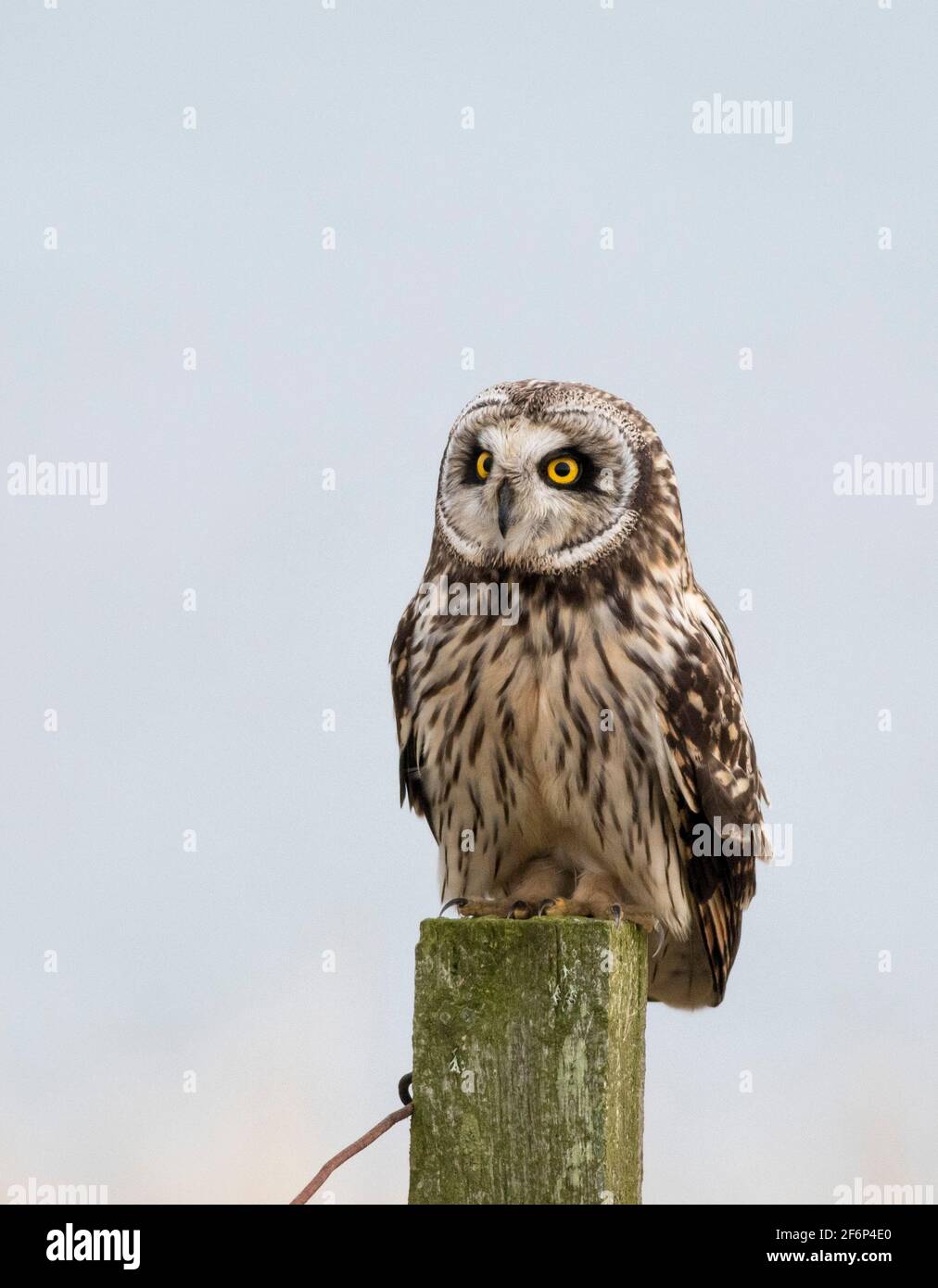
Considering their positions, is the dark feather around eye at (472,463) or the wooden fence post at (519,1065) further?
the dark feather around eye at (472,463)

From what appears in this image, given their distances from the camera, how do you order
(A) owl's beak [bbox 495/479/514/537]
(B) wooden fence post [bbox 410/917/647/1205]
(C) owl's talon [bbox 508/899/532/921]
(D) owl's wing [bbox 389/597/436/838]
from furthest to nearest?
1. (D) owl's wing [bbox 389/597/436/838]
2. (A) owl's beak [bbox 495/479/514/537]
3. (C) owl's talon [bbox 508/899/532/921]
4. (B) wooden fence post [bbox 410/917/647/1205]

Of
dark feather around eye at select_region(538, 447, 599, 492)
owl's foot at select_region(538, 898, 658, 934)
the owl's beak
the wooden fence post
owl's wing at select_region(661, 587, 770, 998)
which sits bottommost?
the wooden fence post

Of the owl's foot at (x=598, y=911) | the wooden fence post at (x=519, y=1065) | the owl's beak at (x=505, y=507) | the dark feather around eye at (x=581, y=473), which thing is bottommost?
the wooden fence post at (x=519, y=1065)

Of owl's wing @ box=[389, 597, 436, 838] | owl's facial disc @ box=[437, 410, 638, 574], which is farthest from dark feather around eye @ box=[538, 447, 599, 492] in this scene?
owl's wing @ box=[389, 597, 436, 838]

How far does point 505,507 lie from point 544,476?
0.17 metres

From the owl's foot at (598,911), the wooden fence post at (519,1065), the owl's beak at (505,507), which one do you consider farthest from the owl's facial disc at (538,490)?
the wooden fence post at (519,1065)

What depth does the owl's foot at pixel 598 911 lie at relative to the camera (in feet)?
14.8

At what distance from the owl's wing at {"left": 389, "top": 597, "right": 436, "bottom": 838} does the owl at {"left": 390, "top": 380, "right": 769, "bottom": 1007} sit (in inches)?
2.5

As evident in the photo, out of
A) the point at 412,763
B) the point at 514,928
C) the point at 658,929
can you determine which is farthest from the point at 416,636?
the point at 514,928

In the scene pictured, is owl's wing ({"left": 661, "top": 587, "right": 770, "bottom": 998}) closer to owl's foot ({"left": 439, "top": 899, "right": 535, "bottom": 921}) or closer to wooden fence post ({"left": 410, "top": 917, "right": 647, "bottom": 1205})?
owl's foot ({"left": 439, "top": 899, "right": 535, "bottom": 921})

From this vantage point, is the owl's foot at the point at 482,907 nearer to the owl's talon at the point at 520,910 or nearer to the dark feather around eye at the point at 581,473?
the owl's talon at the point at 520,910

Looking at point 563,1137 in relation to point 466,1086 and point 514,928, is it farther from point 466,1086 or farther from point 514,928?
point 514,928

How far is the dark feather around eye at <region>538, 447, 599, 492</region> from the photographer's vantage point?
485 centimetres
